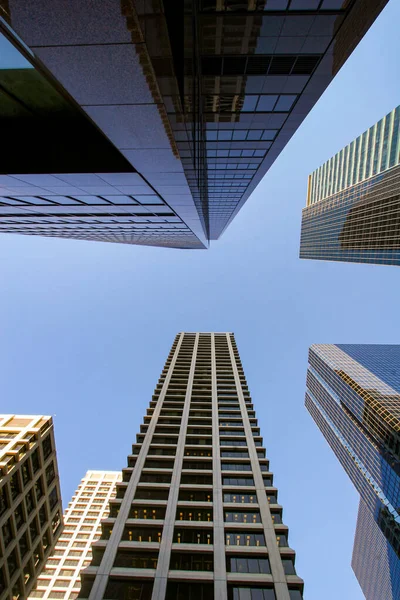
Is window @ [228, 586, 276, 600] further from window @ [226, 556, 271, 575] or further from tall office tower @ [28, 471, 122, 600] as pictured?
tall office tower @ [28, 471, 122, 600]

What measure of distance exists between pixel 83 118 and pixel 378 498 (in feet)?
481

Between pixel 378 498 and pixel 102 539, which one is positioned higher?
pixel 102 539

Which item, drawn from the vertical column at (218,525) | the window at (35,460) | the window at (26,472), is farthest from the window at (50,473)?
the vertical column at (218,525)

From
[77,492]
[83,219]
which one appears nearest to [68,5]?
[83,219]

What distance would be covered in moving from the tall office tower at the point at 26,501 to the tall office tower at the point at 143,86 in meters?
31.0

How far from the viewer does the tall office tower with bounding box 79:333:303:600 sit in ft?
83.8

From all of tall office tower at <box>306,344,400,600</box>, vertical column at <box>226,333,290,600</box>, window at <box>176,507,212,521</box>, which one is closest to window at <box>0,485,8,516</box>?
window at <box>176,507,212,521</box>

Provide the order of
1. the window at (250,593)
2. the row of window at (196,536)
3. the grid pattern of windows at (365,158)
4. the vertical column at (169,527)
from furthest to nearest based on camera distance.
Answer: the grid pattern of windows at (365,158) < the row of window at (196,536) < the vertical column at (169,527) < the window at (250,593)

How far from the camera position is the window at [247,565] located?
26797 millimetres

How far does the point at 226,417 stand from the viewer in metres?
53.9

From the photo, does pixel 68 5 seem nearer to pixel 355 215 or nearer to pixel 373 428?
pixel 355 215

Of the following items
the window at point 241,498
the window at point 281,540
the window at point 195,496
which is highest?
the window at point 281,540

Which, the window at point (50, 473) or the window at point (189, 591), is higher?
the window at point (189, 591)

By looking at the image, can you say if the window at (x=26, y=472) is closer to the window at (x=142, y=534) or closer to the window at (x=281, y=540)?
the window at (x=142, y=534)
